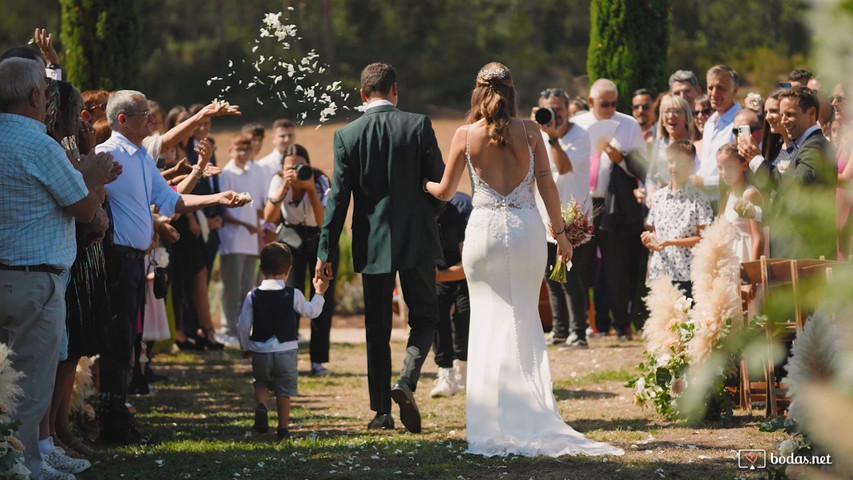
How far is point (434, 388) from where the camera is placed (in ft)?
27.4

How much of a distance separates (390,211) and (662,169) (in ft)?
13.4

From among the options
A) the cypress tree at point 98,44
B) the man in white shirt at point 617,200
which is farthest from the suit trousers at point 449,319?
the cypress tree at point 98,44

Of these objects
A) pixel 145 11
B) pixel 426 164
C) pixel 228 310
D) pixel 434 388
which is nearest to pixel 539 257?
pixel 426 164

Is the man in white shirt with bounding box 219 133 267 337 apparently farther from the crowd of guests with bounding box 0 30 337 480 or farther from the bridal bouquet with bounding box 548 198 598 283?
the bridal bouquet with bounding box 548 198 598 283

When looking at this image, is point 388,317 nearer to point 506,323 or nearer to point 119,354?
point 506,323

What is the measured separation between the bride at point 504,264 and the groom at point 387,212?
17.3 inches

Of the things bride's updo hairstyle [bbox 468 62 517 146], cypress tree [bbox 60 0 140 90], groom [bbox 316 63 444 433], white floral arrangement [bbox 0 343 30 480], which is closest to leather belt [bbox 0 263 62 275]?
white floral arrangement [bbox 0 343 30 480]

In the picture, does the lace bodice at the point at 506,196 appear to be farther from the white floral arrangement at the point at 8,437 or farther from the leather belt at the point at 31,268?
the white floral arrangement at the point at 8,437

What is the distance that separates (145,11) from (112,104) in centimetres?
4012

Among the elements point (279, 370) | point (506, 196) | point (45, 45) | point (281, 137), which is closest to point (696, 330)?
point (506, 196)

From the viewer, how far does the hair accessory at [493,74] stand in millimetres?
5781

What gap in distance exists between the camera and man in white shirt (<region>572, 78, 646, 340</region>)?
10.7 metres

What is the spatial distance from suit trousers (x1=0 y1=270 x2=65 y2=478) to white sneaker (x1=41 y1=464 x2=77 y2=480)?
13cm

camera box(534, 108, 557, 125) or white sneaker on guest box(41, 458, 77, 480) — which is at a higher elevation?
camera box(534, 108, 557, 125)
